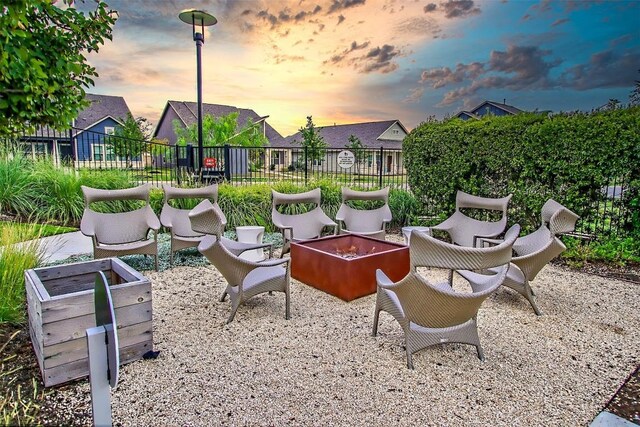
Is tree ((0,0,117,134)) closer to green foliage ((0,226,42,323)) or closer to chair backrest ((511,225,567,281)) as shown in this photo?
green foliage ((0,226,42,323))

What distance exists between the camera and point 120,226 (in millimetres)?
4719

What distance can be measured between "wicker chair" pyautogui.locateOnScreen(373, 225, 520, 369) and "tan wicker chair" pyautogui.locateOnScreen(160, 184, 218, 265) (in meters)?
3.01

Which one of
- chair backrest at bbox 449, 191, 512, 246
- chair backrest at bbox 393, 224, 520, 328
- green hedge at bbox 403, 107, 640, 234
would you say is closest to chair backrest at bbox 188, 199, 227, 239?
chair backrest at bbox 393, 224, 520, 328

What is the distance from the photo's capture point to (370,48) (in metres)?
9.52

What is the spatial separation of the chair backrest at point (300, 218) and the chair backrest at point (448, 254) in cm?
320

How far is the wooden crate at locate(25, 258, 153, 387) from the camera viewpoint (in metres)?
2.15

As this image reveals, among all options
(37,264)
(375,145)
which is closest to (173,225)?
(37,264)

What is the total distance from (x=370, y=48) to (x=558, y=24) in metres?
4.23

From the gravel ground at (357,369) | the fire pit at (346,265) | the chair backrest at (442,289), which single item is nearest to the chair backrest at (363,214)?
the fire pit at (346,265)

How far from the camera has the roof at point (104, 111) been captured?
2725cm

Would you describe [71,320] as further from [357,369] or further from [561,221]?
[561,221]

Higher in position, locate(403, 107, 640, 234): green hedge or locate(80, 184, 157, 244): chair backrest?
locate(403, 107, 640, 234): green hedge

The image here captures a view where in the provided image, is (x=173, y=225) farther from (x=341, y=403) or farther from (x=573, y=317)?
(x=573, y=317)

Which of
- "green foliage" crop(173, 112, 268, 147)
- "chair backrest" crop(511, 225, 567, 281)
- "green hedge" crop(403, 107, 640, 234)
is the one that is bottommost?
"chair backrest" crop(511, 225, 567, 281)
